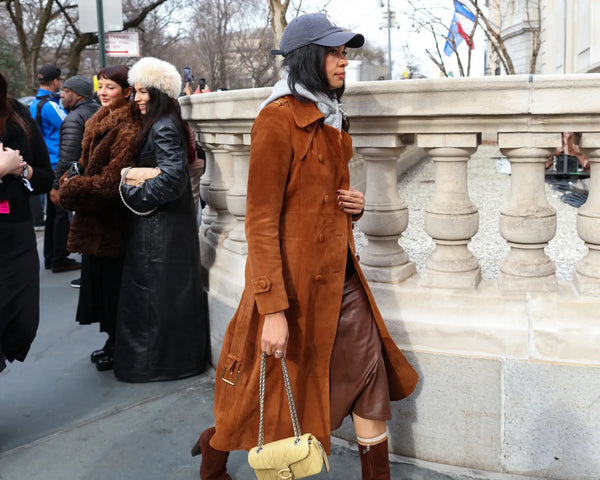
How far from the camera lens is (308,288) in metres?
2.59

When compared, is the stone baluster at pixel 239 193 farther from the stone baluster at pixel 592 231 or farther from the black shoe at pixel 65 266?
the black shoe at pixel 65 266

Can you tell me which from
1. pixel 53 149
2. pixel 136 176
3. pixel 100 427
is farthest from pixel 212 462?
pixel 53 149

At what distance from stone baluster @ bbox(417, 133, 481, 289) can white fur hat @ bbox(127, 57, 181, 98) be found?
1.67m

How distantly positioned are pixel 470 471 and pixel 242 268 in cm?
155

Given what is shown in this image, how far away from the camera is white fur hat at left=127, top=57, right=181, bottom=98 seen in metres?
4.05

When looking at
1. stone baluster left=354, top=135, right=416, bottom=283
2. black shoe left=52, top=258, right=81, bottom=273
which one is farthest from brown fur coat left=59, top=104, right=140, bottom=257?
black shoe left=52, top=258, right=81, bottom=273

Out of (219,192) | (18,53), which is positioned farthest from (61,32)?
(219,192)

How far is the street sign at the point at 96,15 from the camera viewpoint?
10.8 metres

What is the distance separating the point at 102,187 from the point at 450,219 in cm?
198

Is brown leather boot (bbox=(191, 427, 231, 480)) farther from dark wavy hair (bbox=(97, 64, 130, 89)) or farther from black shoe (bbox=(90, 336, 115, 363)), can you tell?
dark wavy hair (bbox=(97, 64, 130, 89))

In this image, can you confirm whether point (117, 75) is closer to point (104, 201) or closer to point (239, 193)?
point (104, 201)

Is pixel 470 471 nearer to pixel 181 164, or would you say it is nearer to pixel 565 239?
pixel 181 164

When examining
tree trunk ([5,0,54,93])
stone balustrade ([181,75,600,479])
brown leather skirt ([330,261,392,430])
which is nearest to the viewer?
brown leather skirt ([330,261,392,430])

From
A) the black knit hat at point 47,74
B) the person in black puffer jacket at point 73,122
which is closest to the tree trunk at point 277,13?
the black knit hat at point 47,74
